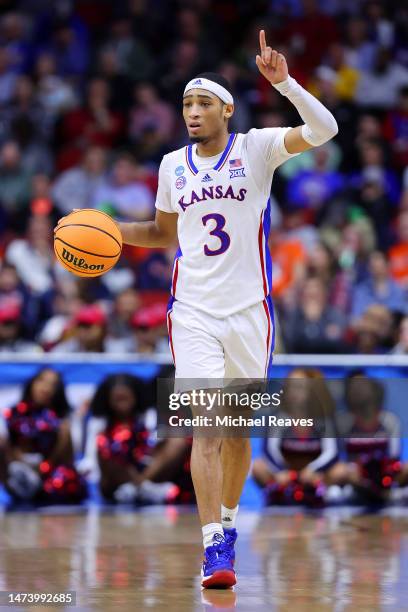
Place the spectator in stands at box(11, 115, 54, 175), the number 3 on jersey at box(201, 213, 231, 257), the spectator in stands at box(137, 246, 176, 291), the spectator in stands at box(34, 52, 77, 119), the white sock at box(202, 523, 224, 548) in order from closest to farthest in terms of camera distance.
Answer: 1. the white sock at box(202, 523, 224, 548)
2. the number 3 on jersey at box(201, 213, 231, 257)
3. the spectator in stands at box(137, 246, 176, 291)
4. the spectator in stands at box(11, 115, 54, 175)
5. the spectator in stands at box(34, 52, 77, 119)

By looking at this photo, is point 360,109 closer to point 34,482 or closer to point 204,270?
point 34,482

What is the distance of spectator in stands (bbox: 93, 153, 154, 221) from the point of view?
47.5 feet

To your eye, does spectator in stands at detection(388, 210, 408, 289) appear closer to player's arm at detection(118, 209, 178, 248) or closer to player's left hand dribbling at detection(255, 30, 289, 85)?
player's arm at detection(118, 209, 178, 248)

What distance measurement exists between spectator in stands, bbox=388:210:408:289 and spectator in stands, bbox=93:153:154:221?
2.79m

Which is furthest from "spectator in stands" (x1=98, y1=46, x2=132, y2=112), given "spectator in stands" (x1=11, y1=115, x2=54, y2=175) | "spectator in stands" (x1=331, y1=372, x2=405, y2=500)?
"spectator in stands" (x1=331, y1=372, x2=405, y2=500)

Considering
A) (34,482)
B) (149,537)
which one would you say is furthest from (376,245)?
(149,537)

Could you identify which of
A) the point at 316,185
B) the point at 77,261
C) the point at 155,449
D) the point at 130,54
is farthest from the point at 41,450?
the point at 130,54

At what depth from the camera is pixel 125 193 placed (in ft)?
48.1

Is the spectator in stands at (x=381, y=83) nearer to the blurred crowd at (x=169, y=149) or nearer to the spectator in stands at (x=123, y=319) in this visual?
the blurred crowd at (x=169, y=149)

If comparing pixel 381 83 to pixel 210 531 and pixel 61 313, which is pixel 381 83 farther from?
pixel 210 531

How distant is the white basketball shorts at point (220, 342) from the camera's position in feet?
22.1

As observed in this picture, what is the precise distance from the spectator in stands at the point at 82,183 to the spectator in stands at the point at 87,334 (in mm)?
3597

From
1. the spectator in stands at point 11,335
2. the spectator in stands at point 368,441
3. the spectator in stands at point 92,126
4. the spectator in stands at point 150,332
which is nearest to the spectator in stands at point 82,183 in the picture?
the spectator in stands at point 92,126

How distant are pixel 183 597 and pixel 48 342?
5.70 metres
